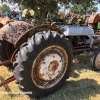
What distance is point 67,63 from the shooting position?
7.63 feet

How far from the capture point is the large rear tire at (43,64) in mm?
1734

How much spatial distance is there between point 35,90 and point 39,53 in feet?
2.21

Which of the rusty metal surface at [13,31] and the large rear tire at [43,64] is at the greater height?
the rusty metal surface at [13,31]

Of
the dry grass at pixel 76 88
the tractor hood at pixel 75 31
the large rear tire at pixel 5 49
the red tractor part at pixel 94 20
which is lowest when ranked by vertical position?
the dry grass at pixel 76 88

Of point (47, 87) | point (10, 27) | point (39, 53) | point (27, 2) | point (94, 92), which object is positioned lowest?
point (94, 92)

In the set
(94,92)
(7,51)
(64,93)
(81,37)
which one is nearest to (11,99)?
(64,93)

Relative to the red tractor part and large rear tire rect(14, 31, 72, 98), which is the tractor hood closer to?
large rear tire rect(14, 31, 72, 98)

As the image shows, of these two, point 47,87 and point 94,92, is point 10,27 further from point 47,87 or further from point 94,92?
point 94,92

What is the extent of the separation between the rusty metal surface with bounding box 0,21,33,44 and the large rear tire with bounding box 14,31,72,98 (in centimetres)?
45

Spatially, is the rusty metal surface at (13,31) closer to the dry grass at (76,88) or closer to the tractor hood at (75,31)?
the dry grass at (76,88)

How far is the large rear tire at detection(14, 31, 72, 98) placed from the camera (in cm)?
173

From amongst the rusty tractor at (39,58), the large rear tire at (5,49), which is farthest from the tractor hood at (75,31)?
the large rear tire at (5,49)

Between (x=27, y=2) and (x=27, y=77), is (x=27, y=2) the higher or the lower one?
the higher one

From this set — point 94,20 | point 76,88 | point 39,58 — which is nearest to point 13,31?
point 39,58
